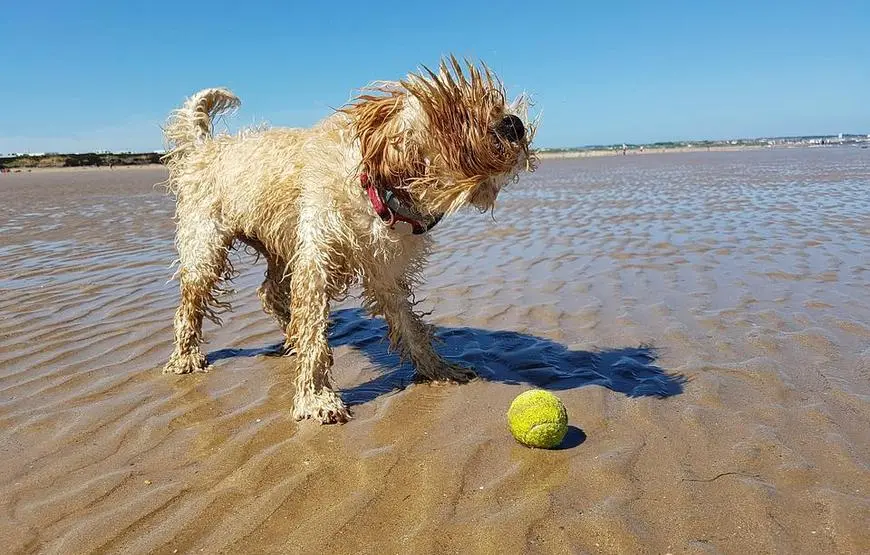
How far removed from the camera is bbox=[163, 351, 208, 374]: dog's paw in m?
5.60

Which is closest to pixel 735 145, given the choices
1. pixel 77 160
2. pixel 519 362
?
pixel 77 160

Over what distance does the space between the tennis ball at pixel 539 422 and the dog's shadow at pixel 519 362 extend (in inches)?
41.0

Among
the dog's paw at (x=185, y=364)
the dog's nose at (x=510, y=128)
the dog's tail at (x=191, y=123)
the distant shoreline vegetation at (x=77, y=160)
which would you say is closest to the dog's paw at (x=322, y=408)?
the dog's paw at (x=185, y=364)

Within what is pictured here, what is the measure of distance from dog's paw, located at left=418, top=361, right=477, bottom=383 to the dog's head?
158 cm

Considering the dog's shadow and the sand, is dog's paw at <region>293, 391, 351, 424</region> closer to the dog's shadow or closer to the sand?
the sand

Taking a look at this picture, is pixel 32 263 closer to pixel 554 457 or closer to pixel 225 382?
pixel 225 382

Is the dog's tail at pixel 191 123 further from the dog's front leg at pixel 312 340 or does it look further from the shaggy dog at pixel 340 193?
the dog's front leg at pixel 312 340

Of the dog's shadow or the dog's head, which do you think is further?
the dog's shadow

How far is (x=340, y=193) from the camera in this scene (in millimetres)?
4410

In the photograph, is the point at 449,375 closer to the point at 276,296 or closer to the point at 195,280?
the point at 276,296

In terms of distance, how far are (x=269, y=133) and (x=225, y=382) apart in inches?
80.6

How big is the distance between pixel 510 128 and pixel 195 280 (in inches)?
126

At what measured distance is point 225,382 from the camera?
214 inches

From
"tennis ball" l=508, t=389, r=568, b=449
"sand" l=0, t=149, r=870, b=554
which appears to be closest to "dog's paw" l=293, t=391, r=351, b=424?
"sand" l=0, t=149, r=870, b=554
